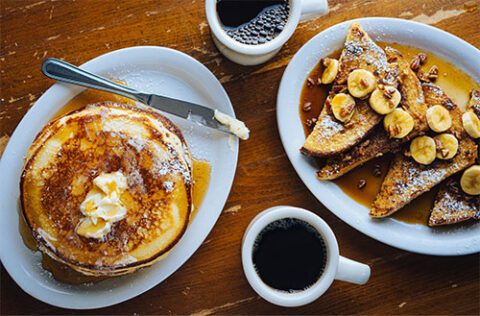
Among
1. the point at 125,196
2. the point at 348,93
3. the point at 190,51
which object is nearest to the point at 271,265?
the point at 125,196

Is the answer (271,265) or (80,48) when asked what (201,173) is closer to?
(271,265)

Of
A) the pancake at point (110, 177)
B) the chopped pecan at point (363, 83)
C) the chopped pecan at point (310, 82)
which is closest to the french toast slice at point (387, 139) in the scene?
the chopped pecan at point (363, 83)

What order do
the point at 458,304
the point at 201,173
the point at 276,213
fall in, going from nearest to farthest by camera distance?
the point at 276,213, the point at 201,173, the point at 458,304

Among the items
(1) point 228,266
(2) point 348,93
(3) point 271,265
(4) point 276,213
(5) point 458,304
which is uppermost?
(2) point 348,93

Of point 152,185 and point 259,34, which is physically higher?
point 259,34

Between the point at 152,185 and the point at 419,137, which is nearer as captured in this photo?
the point at 152,185

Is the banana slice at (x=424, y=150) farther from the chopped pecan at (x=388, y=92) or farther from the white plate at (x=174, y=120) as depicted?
the white plate at (x=174, y=120)

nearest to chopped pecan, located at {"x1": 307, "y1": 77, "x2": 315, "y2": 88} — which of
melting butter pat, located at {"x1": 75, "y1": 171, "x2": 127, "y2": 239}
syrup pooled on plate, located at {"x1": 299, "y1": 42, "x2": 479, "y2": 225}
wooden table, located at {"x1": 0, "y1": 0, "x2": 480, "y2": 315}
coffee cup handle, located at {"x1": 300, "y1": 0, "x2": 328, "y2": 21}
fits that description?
syrup pooled on plate, located at {"x1": 299, "y1": 42, "x2": 479, "y2": 225}

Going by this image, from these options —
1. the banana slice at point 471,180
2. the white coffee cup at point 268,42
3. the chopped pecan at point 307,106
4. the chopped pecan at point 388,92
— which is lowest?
the banana slice at point 471,180
